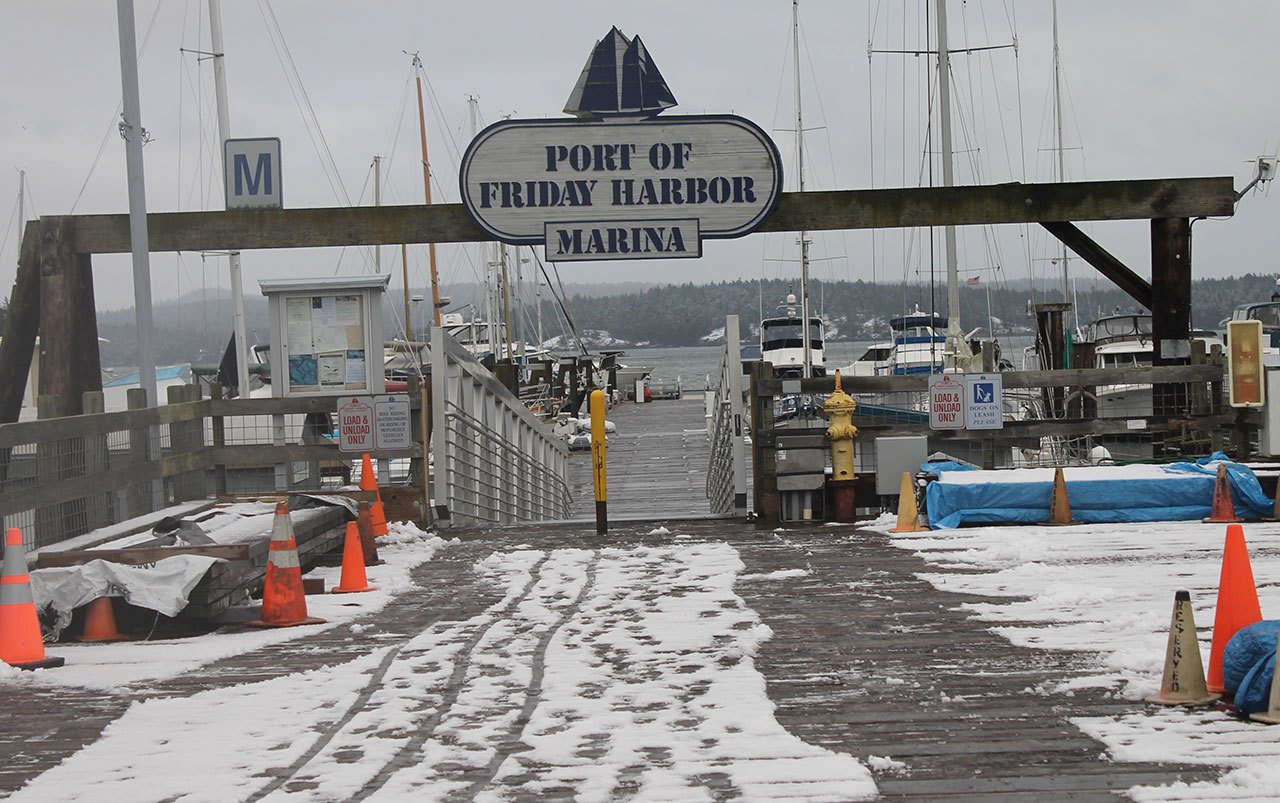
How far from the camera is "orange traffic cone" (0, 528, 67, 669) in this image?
729 cm

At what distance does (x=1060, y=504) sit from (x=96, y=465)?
804 centimetres

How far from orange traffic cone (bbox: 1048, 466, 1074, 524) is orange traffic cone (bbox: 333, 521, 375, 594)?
6053mm

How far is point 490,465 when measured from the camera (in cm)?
1670

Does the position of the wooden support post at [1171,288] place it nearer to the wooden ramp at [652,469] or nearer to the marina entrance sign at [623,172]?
the marina entrance sign at [623,172]

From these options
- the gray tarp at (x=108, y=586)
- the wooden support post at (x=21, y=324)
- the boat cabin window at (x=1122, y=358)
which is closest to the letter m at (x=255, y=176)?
the wooden support post at (x=21, y=324)

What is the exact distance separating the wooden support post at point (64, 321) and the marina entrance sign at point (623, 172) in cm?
Answer: 390

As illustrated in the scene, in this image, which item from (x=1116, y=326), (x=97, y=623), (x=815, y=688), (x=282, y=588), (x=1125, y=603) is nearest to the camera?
(x=815, y=688)

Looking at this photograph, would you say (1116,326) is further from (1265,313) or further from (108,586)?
(108,586)

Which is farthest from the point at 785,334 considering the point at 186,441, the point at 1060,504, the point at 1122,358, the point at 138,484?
the point at 138,484

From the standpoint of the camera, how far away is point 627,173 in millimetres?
13016

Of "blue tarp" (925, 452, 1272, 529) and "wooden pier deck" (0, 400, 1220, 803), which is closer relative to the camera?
"wooden pier deck" (0, 400, 1220, 803)

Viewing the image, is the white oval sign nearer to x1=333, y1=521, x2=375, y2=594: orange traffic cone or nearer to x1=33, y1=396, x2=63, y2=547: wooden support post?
x1=333, y1=521, x2=375, y2=594: orange traffic cone

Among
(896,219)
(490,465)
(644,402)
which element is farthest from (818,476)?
(644,402)

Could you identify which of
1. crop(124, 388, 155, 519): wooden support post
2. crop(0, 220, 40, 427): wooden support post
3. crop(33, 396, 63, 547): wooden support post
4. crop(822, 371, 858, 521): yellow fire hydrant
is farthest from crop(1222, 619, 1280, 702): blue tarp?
crop(0, 220, 40, 427): wooden support post
